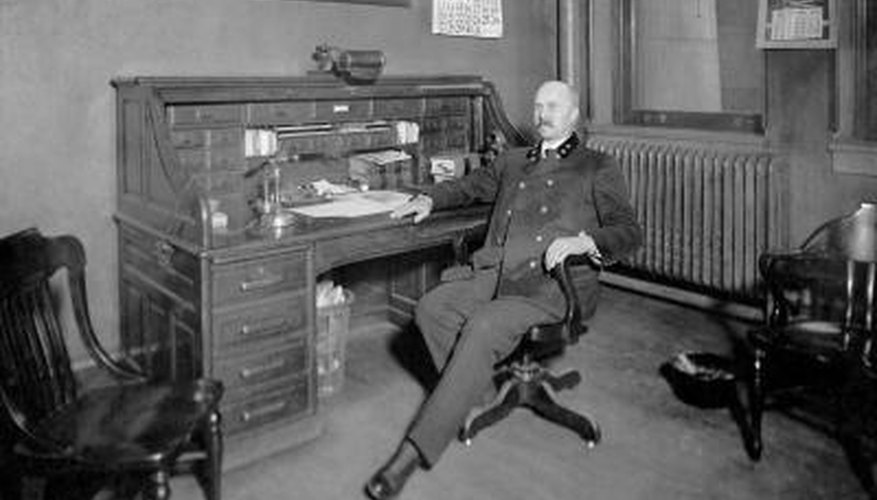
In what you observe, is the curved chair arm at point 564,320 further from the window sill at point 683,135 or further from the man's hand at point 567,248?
the window sill at point 683,135

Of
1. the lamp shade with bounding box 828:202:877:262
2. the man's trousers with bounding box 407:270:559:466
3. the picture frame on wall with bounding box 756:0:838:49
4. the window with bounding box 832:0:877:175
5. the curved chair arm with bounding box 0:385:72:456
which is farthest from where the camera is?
the picture frame on wall with bounding box 756:0:838:49

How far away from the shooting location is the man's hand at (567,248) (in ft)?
9.61

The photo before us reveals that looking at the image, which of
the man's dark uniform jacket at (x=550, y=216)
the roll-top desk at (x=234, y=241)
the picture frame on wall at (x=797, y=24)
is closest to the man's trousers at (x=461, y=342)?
the man's dark uniform jacket at (x=550, y=216)

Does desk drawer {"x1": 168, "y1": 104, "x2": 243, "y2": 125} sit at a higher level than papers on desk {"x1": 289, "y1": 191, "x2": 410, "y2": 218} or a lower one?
higher

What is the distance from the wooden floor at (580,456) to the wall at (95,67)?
1.10 m

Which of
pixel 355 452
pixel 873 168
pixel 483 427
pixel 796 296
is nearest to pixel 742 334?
pixel 796 296

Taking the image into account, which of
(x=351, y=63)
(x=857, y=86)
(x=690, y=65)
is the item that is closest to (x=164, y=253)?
(x=351, y=63)

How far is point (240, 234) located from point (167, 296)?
0.36 m

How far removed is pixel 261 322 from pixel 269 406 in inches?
12.0

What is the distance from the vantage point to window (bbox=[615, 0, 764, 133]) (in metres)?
4.54

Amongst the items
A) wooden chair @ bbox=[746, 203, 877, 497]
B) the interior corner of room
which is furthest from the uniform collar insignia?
wooden chair @ bbox=[746, 203, 877, 497]

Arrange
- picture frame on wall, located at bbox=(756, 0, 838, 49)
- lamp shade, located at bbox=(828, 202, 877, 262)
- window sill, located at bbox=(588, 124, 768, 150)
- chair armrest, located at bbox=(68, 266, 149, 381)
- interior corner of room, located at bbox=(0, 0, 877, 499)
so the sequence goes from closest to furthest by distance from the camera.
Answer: chair armrest, located at bbox=(68, 266, 149, 381) < interior corner of room, located at bbox=(0, 0, 877, 499) < lamp shade, located at bbox=(828, 202, 877, 262) < picture frame on wall, located at bbox=(756, 0, 838, 49) < window sill, located at bbox=(588, 124, 768, 150)

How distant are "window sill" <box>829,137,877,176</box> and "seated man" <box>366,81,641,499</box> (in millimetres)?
1400

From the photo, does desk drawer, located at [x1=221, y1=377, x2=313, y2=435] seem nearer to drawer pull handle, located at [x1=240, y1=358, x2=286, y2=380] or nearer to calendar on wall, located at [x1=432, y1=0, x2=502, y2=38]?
drawer pull handle, located at [x1=240, y1=358, x2=286, y2=380]
